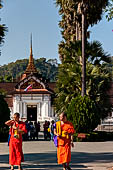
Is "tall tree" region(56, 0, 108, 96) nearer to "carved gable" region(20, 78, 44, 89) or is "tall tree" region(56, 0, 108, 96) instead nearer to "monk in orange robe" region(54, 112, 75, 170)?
"monk in orange robe" region(54, 112, 75, 170)

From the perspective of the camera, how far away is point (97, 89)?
95.9ft

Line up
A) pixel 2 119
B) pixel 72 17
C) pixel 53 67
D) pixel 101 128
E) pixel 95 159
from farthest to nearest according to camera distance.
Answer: pixel 53 67, pixel 101 128, pixel 72 17, pixel 2 119, pixel 95 159

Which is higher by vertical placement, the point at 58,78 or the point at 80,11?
the point at 80,11

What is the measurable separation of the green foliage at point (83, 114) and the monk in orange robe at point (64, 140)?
14928 mm

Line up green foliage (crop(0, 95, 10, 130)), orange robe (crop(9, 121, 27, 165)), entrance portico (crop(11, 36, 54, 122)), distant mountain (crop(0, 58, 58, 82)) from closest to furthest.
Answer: orange robe (crop(9, 121, 27, 165)), green foliage (crop(0, 95, 10, 130)), entrance portico (crop(11, 36, 54, 122)), distant mountain (crop(0, 58, 58, 82))

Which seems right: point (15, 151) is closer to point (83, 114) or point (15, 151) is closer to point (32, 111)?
point (83, 114)

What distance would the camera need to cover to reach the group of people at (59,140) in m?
11.6

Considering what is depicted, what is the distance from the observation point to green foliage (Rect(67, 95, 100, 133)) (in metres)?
26.8

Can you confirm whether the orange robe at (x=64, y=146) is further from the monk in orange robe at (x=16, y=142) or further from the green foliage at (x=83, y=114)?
the green foliage at (x=83, y=114)

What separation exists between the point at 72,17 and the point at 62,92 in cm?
699

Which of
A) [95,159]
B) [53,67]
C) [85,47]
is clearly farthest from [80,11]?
[53,67]

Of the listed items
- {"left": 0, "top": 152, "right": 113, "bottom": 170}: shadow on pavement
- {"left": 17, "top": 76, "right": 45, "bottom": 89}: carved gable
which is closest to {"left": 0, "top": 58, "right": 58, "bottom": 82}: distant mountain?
{"left": 17, "top": 76, "right": 45, "bottom": 89}: carved gable

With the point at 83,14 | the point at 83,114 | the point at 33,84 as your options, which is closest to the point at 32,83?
the point at 33,84

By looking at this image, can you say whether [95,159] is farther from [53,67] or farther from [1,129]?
[53,67]
